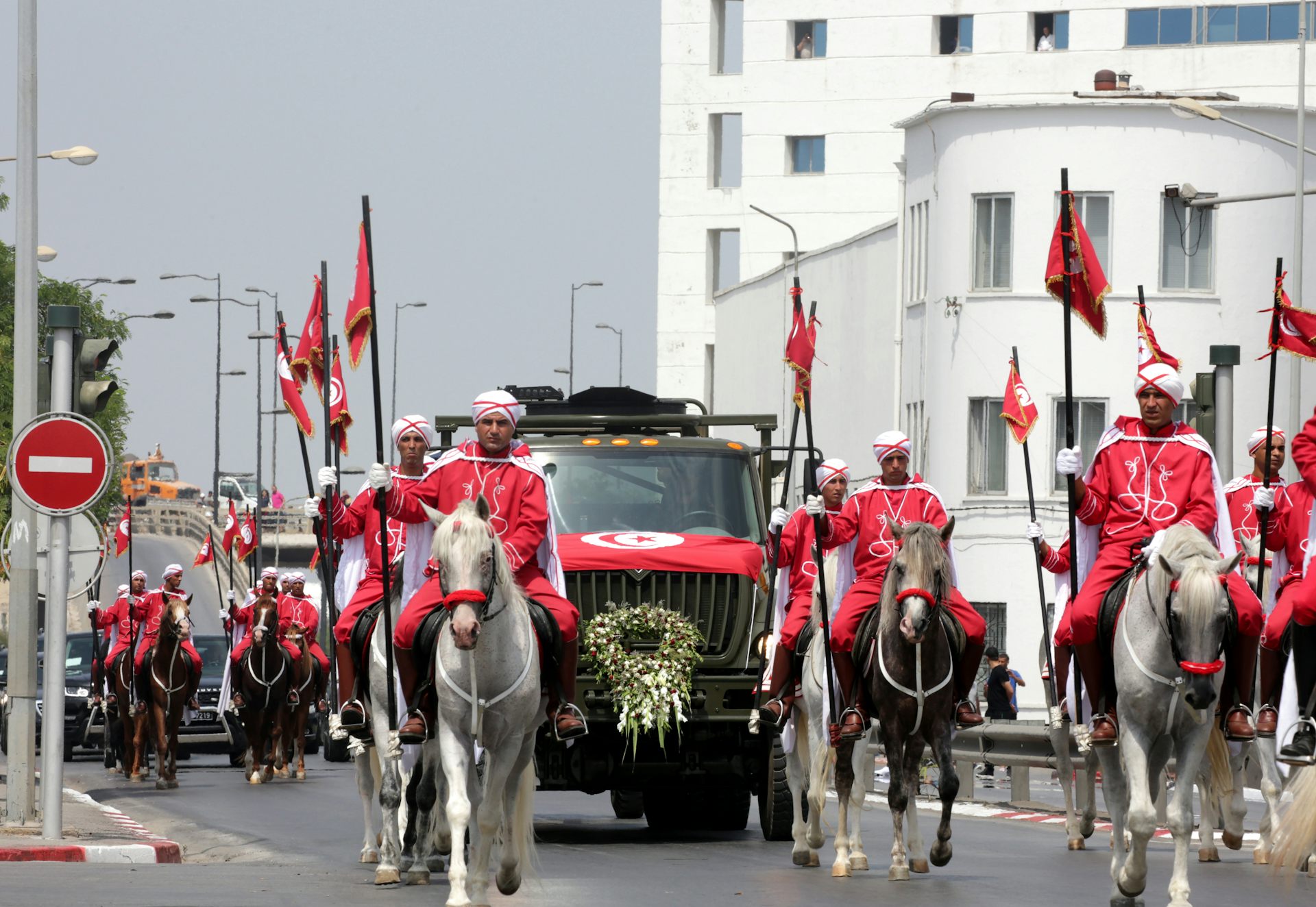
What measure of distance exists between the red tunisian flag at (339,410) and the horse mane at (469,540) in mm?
6128

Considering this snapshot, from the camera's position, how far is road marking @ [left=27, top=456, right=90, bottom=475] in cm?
1670

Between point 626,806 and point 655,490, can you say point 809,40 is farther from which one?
point 655,490

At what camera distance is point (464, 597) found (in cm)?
1229

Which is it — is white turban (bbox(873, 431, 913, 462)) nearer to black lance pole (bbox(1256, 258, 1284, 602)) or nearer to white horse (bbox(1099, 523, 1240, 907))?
black lance pole (bbox(1256, 258, 1284, 602))

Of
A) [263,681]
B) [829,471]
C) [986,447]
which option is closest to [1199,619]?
[829,471]

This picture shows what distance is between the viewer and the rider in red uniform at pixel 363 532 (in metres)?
15.3

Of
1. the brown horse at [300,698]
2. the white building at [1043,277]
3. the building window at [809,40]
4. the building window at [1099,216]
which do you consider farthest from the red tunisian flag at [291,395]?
the building window at [809,40]

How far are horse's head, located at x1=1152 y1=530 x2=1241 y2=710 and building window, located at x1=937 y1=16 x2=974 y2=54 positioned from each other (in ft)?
203

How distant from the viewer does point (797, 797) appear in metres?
16.5

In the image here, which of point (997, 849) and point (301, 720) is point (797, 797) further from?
point (301, 720)

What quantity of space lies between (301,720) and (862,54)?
4789 centimetres

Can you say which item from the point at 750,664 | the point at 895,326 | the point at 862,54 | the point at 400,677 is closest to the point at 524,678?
the point at 400,677

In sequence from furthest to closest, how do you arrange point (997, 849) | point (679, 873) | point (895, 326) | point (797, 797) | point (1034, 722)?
point (895, 326) → point (1034, 722) → point (997, 849) → point (797, 797) → point (679, 873)

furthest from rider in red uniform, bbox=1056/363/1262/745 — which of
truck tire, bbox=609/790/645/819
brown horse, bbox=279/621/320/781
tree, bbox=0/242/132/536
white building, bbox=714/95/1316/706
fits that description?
tree, bbox=0/242/132/536
